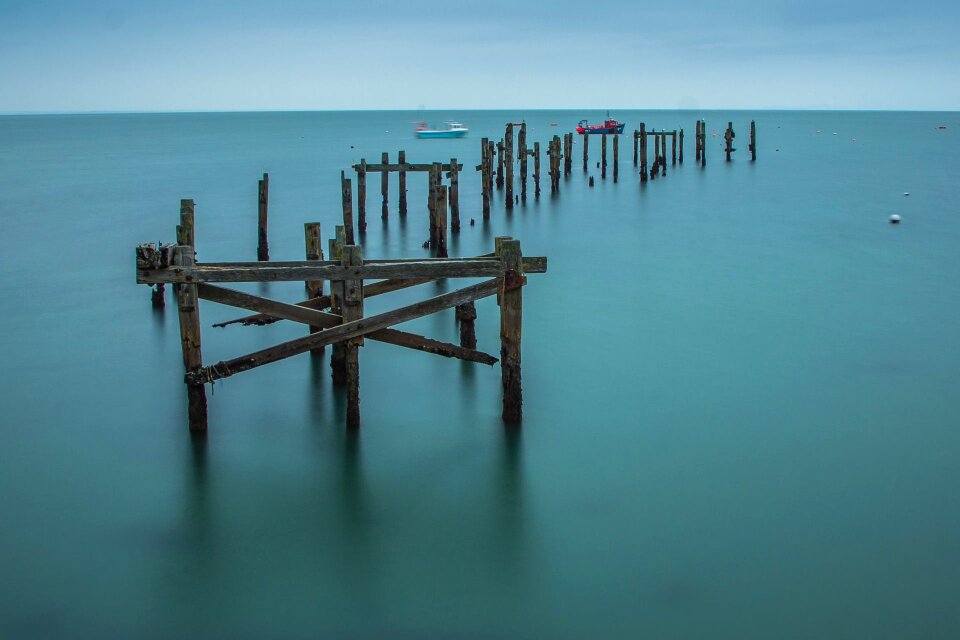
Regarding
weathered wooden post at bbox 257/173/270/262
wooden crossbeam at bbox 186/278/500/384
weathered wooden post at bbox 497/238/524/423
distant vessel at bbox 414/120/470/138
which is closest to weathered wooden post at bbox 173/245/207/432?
wooden crossbeam at bbox 186/278/500/384

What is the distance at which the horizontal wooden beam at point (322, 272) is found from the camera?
27.5 ft

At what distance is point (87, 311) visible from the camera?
15.5 meters

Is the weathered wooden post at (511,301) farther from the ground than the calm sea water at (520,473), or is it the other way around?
the weathered wooden post at (511,301)

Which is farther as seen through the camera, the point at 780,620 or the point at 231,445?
the point at 231,445

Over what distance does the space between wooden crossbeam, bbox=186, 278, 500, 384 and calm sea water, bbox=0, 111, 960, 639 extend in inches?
34.7

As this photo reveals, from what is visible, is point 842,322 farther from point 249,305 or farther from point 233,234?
point 233,234

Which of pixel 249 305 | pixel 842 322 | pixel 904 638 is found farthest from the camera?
pixel 842 322

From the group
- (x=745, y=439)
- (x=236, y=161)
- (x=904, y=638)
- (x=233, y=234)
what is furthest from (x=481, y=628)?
(x=236, y=161)

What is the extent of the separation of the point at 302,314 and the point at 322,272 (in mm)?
528

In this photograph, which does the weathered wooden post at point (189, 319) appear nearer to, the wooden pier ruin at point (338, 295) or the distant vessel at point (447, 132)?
the wooden pier ruin at point (338, 295)

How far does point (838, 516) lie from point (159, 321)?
10337 mm

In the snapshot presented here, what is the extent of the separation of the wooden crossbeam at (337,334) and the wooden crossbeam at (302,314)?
264 mm

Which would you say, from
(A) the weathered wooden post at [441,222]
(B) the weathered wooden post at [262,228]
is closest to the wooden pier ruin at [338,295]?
(B) the weathered wooden post at [262,228]

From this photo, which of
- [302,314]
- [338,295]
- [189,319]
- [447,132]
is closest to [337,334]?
[302,314]
